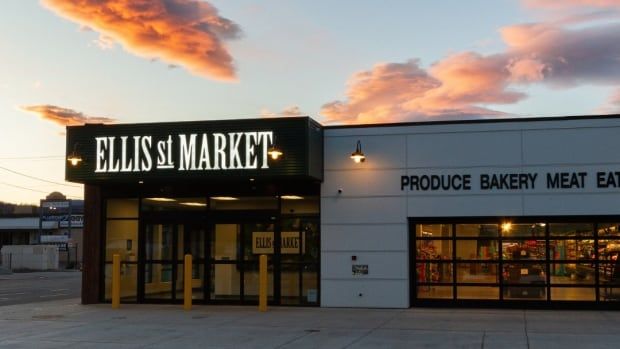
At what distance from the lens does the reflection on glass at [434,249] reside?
64.5 ft

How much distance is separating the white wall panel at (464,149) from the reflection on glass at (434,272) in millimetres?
2680

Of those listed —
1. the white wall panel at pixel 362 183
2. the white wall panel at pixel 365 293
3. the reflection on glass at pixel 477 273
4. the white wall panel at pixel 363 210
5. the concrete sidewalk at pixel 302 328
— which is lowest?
the concrete sidewalk at pixel 302 328

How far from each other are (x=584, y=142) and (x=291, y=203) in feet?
26.1

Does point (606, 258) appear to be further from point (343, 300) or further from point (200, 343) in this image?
point (200, 343)

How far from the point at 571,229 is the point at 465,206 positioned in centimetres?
278

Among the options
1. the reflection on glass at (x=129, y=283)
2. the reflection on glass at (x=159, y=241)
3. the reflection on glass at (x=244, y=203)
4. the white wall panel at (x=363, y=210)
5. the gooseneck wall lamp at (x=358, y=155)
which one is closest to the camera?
the gooseneck wall lamp at (x=358, y=155)

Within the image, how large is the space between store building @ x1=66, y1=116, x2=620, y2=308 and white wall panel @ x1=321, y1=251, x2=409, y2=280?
0.04m

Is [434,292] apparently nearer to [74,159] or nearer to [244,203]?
[244,203]

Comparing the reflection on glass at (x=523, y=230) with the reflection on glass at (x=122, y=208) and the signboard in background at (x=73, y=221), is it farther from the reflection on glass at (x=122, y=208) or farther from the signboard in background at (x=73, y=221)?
the signboard in background at (x=73, y=221)

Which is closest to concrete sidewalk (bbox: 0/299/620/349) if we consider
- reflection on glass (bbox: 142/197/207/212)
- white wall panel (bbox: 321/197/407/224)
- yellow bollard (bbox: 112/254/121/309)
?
yellow bollard (bbox: 112/254/121/309)

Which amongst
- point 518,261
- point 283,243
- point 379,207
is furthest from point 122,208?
point 518,261

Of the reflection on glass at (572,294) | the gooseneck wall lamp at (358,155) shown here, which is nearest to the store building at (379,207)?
the reflection on glass at (572,294)

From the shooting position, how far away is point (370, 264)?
19875 mm

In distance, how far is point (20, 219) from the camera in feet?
244
